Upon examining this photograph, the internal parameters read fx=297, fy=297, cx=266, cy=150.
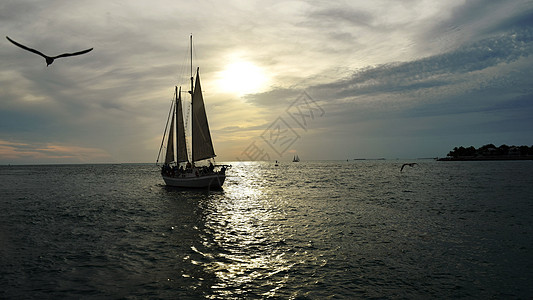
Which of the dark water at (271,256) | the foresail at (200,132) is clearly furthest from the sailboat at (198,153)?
the dark water at (271,256)

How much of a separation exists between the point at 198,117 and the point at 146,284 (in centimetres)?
3827

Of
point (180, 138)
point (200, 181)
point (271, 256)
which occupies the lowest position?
point (271, 256)

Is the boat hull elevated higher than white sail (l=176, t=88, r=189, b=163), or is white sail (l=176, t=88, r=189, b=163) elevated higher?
white sail (l=176, t=88, r=189, b=163)

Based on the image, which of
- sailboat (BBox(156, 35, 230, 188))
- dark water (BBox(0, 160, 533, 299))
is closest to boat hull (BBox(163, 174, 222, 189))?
sailboat (BBox(156, 35, 230, 188))

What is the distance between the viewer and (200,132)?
47344 mm

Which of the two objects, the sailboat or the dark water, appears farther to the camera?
the sailboat

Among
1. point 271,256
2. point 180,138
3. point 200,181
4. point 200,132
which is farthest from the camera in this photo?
point 180,138

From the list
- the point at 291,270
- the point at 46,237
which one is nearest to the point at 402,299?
the point at 291,270

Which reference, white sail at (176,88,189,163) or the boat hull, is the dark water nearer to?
the boat hull

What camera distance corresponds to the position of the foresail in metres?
47.4

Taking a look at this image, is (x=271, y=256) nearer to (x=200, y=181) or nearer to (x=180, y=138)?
(x=200, y=181)

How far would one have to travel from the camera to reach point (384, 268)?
1325 centimetres

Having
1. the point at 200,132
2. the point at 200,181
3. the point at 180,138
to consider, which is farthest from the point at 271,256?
the point at 180,138

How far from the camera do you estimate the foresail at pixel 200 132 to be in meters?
47.4
